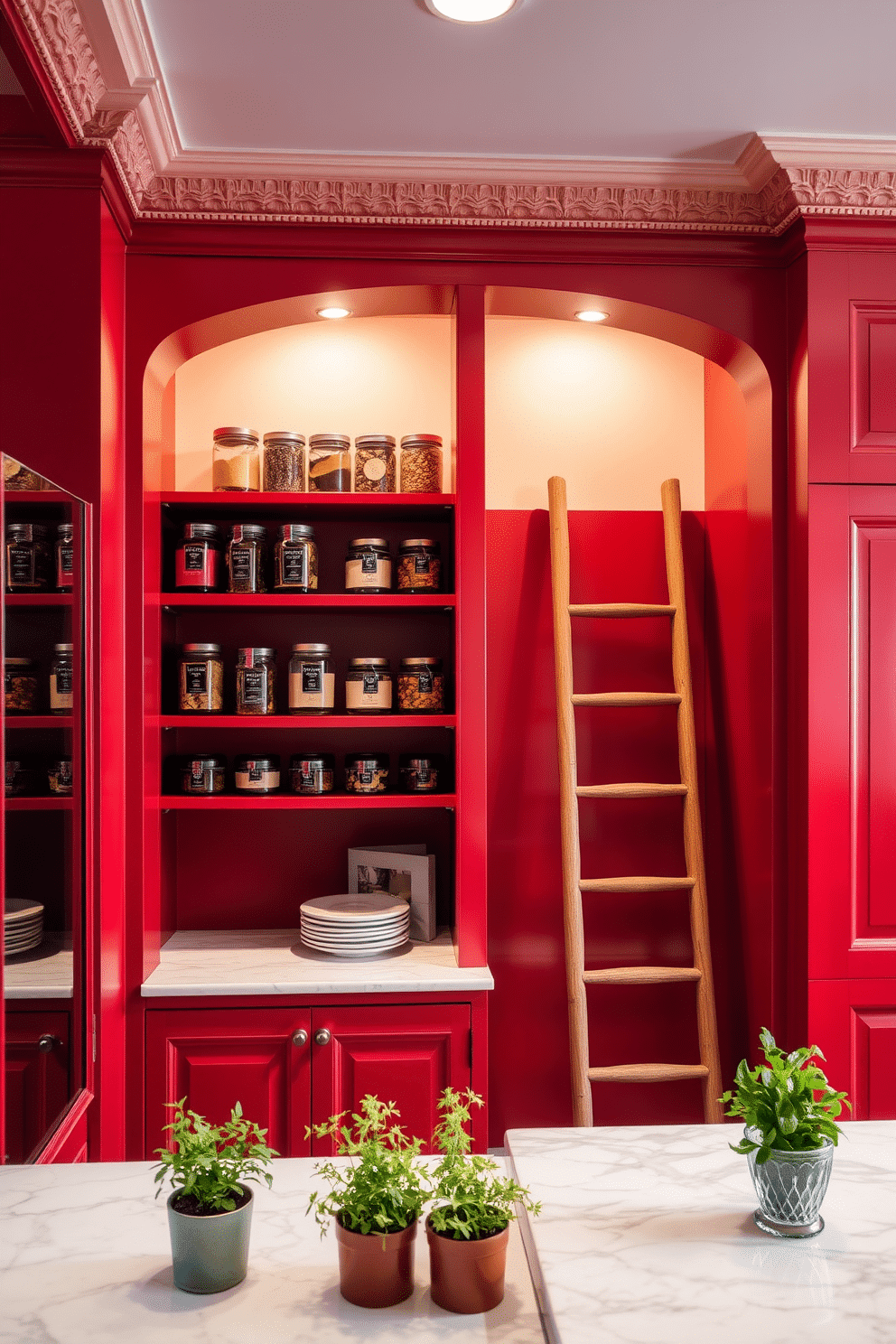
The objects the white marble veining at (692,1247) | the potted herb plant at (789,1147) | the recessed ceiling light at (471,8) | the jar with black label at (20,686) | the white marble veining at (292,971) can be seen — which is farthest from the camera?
the white marble veining at (292,971)

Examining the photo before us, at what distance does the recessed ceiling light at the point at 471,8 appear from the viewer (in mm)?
1764

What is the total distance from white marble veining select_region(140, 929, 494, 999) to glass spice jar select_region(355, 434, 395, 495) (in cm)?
121

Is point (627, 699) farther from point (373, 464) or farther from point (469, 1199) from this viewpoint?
point (469, 1199)

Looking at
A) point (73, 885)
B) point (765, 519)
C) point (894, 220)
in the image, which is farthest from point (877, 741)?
point (73, 885)

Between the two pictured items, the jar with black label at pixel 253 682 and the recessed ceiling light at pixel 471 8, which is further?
the jar with black label at pixel 253 682

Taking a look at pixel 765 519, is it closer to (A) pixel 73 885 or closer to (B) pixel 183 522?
(B) pixel 183 522

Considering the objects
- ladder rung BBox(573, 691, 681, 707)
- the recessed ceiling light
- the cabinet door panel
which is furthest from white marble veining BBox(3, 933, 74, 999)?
the recessed ceiling light

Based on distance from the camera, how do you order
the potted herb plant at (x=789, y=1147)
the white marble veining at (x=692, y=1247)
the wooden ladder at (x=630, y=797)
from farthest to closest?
the wooden ladder at (x=630, y=797)
the potted herb plant at (x=789, y=1147)
the white marble veining at (x=692, y=1247)

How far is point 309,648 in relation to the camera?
2568 millimetres

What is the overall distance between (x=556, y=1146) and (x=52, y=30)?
199cm

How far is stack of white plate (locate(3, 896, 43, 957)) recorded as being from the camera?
1.37 metres

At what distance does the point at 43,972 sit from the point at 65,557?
681 millimetres

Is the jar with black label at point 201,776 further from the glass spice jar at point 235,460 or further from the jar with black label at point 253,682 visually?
the glass spice jar at point 235,460

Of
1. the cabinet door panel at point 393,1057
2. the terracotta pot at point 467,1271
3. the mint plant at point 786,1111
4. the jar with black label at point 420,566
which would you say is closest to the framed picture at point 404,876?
the cabinet door panel at point 393,1057
